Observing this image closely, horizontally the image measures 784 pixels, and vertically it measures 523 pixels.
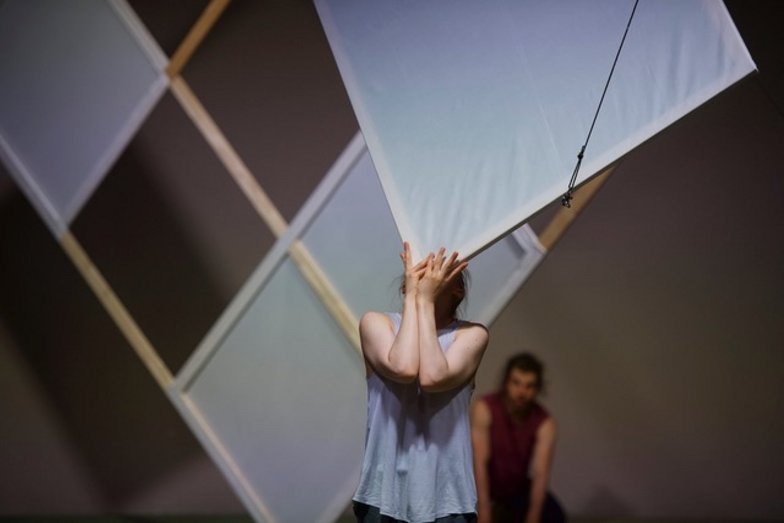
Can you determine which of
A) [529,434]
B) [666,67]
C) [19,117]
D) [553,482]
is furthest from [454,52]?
[553,482]

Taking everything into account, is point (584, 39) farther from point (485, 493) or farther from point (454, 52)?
point (485, 493)

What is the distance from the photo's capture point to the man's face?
2979 mm

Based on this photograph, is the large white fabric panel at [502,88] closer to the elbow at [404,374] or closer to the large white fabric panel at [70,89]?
the elbow at [404,374]

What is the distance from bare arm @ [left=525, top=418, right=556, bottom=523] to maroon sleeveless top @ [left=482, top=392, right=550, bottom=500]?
0.10 ft

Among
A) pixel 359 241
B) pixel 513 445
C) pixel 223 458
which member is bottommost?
pixel 513 445

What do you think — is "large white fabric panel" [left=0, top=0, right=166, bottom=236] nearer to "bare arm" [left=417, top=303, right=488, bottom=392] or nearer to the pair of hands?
the pair of hands

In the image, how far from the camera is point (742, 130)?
12.5 ft

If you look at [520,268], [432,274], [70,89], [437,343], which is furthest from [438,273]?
[70,89]

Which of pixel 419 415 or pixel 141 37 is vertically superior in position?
pixel 141 37

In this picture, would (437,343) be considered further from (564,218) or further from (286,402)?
(286,402)

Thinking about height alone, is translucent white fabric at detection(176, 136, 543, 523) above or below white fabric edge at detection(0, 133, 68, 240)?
below

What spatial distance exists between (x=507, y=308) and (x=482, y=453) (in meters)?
0.99

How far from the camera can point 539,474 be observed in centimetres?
291

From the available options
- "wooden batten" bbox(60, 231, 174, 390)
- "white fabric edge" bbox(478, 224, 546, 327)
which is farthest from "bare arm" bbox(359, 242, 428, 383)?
"wooden batten" bbox(60, 231, 174, 390)
